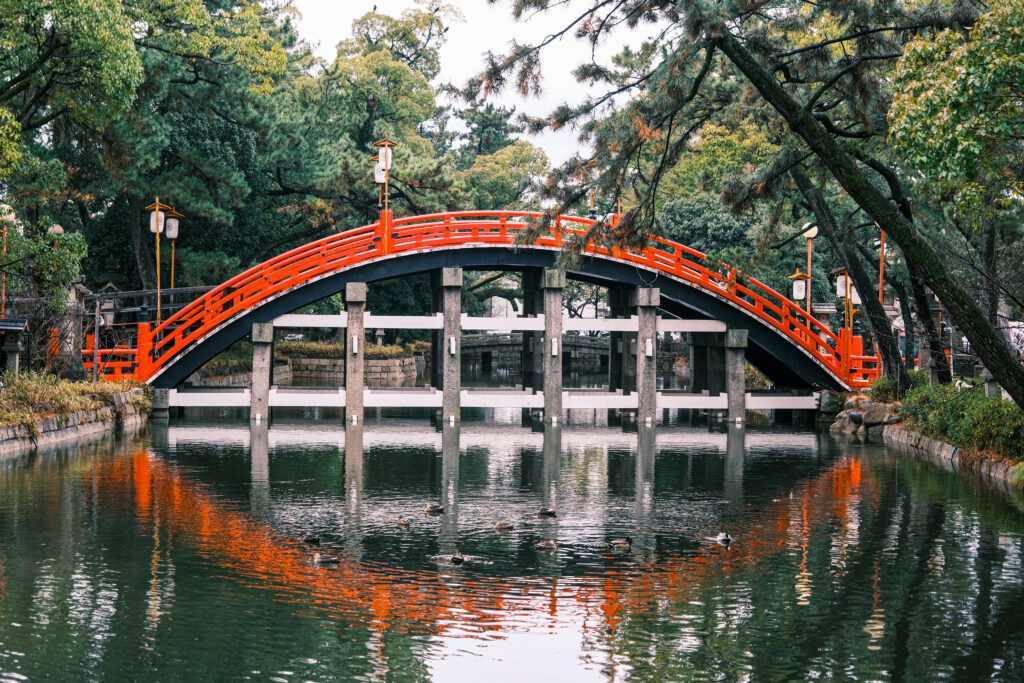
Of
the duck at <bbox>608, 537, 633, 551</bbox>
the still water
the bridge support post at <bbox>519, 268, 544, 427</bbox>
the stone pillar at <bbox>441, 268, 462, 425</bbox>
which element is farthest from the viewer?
the bridge support post at <bbox>519, 268, 544, 427</bbox>

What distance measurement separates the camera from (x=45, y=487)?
15992mm

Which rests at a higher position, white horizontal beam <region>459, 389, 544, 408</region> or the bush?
the bush

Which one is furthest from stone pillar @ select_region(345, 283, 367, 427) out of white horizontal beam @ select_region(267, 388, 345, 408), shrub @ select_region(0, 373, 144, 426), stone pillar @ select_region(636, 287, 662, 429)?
stone pillar @ select_region(636, 287, 662, 429)

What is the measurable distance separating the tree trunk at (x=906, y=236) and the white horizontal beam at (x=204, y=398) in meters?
16.0

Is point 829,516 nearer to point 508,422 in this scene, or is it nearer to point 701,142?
point 508,422

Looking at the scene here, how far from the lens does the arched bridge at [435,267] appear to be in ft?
89.0

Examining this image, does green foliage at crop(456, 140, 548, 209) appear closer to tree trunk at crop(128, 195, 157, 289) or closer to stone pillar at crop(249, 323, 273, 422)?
tree trunk at crop(128, 195, 157, 289)

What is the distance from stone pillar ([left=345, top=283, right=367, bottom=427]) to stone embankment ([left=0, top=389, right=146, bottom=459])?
4944mm

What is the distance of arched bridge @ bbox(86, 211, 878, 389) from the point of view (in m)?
27.1

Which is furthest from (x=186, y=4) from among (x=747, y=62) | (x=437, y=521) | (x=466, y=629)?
(x=466, y=629)

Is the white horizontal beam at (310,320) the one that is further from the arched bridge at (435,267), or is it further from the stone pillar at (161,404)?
the stone pillar at (161,404)

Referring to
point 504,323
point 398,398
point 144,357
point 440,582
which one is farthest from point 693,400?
point 440,582

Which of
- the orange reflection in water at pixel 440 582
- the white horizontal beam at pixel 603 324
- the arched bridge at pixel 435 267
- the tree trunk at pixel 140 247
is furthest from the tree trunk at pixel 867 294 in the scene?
the tree trunk at pixel 140 247

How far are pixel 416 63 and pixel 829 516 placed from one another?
147 feet
